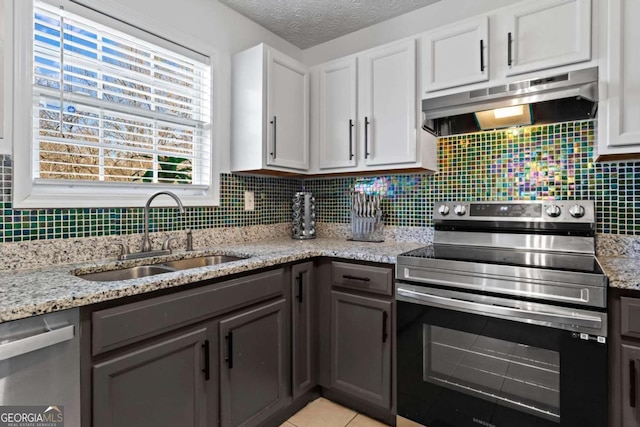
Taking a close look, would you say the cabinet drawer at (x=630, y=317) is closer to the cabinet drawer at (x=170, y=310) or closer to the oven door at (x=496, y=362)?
the oven door at (x=496, y=362)

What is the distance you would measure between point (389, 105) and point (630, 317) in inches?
60.5

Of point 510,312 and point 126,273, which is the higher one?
point 126,273

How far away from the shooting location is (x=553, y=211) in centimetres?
184

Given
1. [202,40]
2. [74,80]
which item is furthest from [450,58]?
[74,80]

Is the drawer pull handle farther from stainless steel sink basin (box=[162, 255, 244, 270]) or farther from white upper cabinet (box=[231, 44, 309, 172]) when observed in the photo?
white upper cabinet (box=[231, 44, 309, 172])

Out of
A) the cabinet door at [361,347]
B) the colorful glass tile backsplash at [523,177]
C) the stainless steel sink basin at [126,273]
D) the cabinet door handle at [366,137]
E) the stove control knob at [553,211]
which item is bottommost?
the cabinet door at [361,347]

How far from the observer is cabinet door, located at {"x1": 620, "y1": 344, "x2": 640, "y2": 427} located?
3.92ft

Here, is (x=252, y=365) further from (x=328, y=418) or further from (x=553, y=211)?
(x=553, y=211)

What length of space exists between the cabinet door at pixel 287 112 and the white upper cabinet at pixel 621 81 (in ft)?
5.41

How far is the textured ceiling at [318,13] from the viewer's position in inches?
86.8

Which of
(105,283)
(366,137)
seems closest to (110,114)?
(105,283)

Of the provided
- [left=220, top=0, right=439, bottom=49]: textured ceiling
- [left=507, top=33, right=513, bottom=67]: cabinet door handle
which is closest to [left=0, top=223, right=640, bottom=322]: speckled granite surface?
[left=507, top=33, right=513, bottom=67]: cabinet door handle

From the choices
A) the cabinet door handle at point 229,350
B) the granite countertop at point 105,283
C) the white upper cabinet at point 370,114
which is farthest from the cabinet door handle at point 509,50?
the cabinet door handle at point 229,350

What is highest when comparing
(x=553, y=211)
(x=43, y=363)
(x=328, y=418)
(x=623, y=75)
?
(x=623, y=75)
